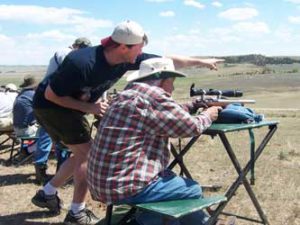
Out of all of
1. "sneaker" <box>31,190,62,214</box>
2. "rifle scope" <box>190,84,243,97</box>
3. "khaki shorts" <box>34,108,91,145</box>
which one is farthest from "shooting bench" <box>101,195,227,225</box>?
"sneaker" <box>31,190,62,214</box>

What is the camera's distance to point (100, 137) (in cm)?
398

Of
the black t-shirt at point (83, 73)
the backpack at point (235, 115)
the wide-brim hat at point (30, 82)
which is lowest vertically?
the wide-brim hat at point (30, 82)

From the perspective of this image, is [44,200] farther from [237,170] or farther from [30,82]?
[30,82]

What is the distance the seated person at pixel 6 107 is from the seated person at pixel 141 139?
6.17 m

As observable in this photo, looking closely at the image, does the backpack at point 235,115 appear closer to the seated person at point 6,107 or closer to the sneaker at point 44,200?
the sneaker at point 44,200

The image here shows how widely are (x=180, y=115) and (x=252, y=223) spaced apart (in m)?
2.14

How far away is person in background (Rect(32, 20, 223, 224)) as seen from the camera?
459 centimetres

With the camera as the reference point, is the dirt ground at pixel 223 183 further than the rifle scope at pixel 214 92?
Yes

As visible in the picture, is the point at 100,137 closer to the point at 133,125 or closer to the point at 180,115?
the point at 133,125

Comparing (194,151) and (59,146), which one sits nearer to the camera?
(59,146)

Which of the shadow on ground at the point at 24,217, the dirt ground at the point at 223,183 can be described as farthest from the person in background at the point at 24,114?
the shadow on ground at the point at 24,217

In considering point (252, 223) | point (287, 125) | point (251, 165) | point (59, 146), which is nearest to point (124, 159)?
point (251, 165)

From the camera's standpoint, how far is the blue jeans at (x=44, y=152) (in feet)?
24.3

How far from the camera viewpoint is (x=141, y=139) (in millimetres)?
3898
